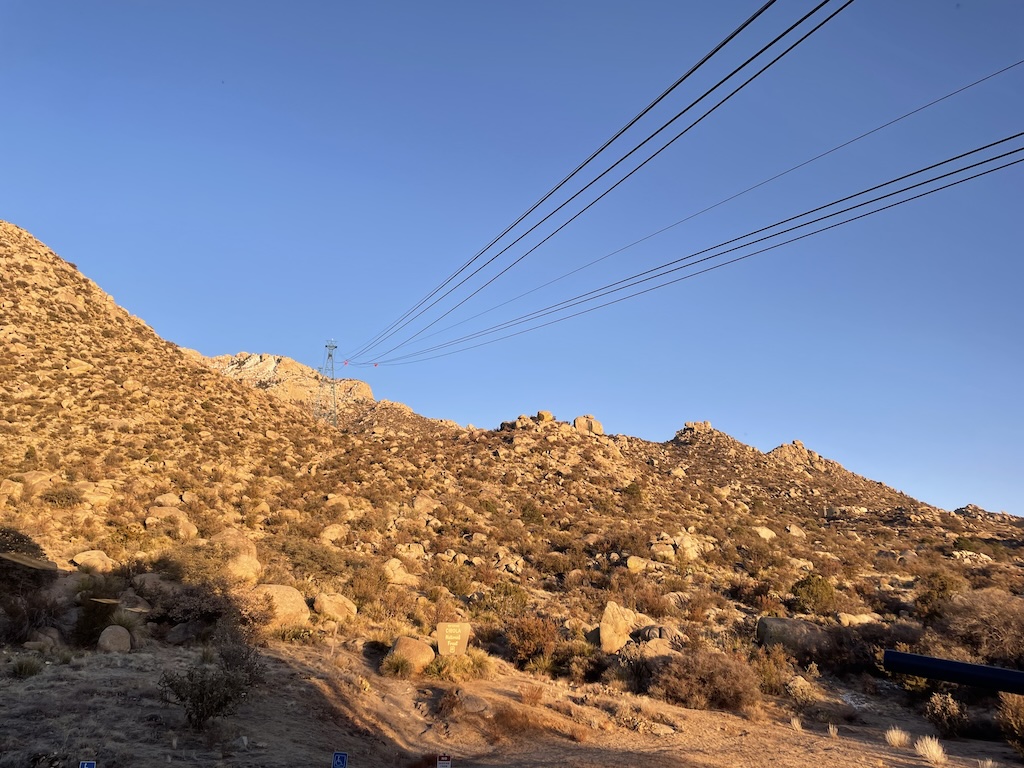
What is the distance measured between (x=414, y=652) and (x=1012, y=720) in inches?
515

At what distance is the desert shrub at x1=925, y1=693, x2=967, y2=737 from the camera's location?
12742 mm

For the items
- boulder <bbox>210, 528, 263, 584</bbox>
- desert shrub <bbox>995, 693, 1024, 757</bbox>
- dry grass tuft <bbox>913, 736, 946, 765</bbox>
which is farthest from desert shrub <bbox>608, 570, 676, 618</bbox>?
boulder <bbox>210, 528, 263, 584</bbox>

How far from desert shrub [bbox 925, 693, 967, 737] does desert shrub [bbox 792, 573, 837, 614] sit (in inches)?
400

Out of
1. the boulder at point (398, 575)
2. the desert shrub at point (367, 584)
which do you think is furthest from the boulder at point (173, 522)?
the boulder at point (398, 575)

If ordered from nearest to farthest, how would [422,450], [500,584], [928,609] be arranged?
[928,609] < [500,584] < [422,450]

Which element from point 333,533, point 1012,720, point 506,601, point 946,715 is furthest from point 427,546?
point 1012,720

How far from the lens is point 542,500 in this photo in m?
39.5

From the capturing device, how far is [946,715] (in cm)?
1296

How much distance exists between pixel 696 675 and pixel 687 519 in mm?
25004

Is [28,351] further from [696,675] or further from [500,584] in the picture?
[696,675]

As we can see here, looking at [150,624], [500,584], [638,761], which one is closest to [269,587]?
[150,624]

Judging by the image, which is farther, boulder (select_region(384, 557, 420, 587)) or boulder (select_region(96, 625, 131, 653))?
boulder (select_region(384, 557, 420, 587))

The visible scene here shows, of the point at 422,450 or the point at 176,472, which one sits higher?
the point at 422,450

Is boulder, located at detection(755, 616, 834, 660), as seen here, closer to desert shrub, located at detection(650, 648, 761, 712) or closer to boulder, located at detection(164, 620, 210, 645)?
desert shrub, located at detection(650, 648, 761, 712)
